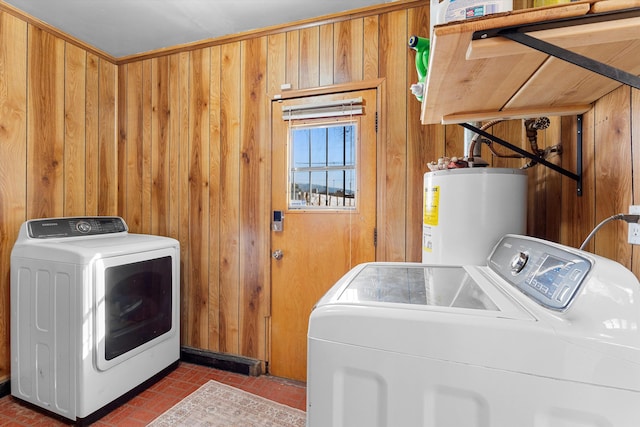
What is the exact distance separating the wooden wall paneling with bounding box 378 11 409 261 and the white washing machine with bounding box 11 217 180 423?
1.58 m

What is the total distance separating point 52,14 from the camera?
2203 millimetres

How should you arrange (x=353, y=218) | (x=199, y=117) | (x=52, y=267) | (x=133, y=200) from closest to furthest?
1. (x=52, y=267)
2. (x=353, y=218)
3. (x=199, y=117)
4. (x=133, y=200)

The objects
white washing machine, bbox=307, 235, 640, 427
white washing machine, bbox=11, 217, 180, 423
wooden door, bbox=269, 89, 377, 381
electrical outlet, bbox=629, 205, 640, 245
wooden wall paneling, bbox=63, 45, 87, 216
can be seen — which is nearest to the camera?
white washing machine, bbox=307, 235, 640, 427

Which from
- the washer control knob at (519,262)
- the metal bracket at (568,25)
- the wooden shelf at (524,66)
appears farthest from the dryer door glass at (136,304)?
the metal bracket at (568,25)

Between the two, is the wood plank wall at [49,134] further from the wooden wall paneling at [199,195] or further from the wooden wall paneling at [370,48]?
the wooden wall paneling at [370,48]

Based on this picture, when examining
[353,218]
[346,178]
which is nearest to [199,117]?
[346,178]

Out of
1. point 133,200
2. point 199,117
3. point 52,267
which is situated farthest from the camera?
point 133,200

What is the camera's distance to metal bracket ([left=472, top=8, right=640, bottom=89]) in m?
0.63

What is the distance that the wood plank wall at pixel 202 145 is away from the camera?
2.09 meters

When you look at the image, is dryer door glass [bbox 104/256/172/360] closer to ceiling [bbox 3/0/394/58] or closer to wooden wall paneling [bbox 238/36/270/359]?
wooden wall paneling [bbox 238/36/270/359]

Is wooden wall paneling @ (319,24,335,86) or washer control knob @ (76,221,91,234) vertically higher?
wooden wall paneling @ (319,24,335,86)

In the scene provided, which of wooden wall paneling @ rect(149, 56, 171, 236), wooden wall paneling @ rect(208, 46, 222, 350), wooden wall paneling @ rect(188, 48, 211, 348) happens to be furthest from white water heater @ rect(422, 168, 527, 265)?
wooden wall paneling @ rect(149, 56, 171, 236)

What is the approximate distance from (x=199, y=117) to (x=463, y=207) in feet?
6.92

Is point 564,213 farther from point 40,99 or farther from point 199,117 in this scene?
point 40,99
